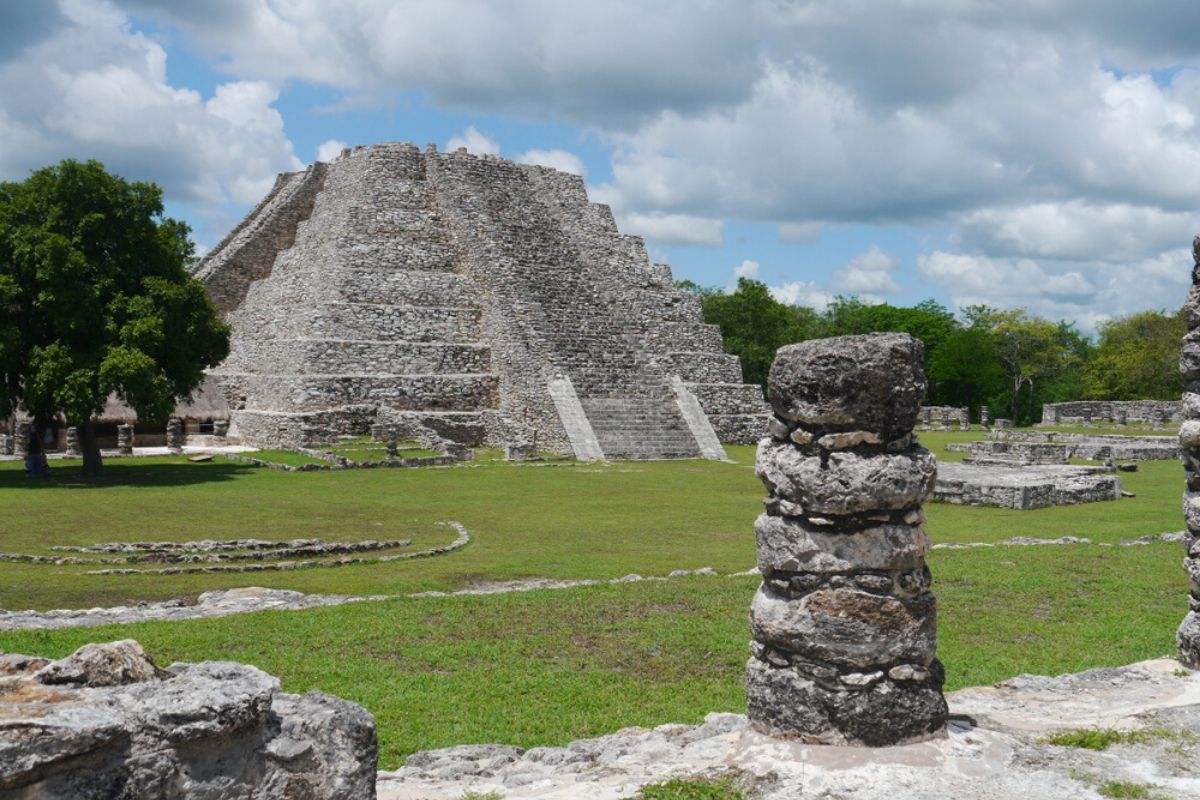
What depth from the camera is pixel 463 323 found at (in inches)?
1382

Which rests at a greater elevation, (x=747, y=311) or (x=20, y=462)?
(x=747, y=311)

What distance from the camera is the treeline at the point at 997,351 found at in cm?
5822

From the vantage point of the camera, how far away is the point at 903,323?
68.8 m

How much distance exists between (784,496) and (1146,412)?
158 feet

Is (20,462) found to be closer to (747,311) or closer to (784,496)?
(784,496)

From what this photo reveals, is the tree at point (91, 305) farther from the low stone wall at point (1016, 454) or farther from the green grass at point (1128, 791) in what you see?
the green grass at point (1128, 791)

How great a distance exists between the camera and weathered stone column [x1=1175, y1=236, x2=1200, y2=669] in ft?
23.9

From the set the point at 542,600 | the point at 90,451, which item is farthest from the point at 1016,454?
the point at 90,451

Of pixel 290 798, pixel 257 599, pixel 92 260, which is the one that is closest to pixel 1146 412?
pixel 92 260

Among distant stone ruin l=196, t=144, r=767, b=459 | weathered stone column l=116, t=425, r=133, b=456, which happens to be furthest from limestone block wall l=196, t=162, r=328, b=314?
weathered stone column l=116, t=425, r=133, b=456

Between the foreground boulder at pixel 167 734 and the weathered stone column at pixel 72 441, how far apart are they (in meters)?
27.8

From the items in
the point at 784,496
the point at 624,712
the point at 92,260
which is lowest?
the point at 624,712

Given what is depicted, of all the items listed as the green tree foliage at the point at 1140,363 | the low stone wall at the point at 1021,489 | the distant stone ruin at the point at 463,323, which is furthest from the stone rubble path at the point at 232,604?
the green tree foliage at the point at 1140,363

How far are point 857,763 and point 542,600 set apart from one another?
533cm
